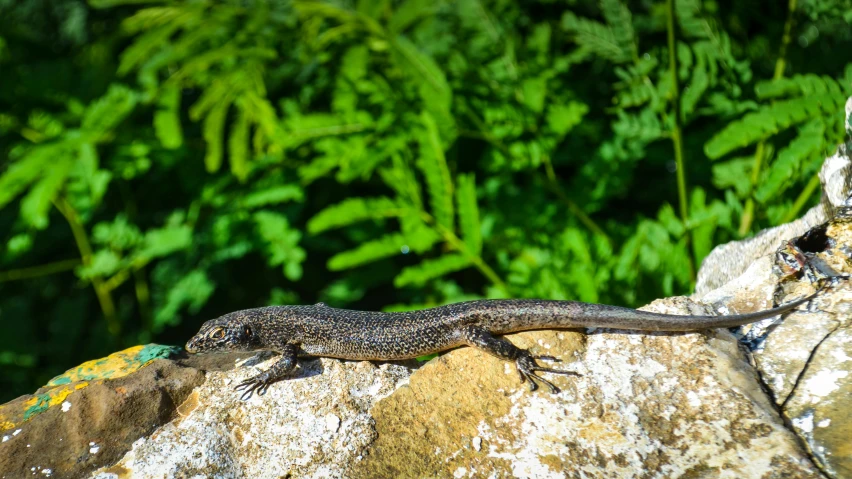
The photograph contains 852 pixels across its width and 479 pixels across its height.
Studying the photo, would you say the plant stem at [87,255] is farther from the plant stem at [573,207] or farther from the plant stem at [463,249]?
the plant stem at [573,207]

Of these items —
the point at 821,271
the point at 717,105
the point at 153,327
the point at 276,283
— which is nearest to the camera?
the point at 821,271

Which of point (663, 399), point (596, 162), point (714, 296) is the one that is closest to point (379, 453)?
point (663, 399)

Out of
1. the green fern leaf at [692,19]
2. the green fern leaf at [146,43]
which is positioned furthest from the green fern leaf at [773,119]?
the green fern leaf at [146,43]

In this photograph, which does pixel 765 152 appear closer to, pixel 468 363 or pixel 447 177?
pixel 447 177

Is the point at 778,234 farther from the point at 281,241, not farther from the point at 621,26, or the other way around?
the point at 281,241

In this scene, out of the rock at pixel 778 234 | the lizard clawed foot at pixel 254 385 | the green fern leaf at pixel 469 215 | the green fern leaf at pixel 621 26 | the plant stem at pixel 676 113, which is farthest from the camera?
the green fern leaf at pixel 469 215
